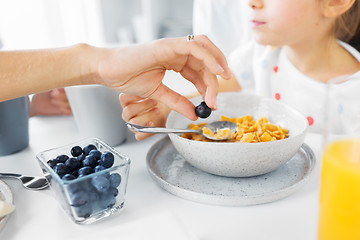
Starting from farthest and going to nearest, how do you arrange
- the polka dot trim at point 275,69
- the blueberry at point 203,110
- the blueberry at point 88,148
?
the polka dot trim at point 275,69 → the blueberry at point 203,110 → the blueberry at point 88,148

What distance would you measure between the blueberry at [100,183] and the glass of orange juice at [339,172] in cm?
34

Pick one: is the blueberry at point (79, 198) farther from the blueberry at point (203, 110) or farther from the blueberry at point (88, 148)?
the blueberry at point (203, 110)

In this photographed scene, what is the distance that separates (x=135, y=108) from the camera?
92 cm

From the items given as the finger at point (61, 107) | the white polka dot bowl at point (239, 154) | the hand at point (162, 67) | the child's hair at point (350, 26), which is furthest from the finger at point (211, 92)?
the child's hair at point (350, 26)

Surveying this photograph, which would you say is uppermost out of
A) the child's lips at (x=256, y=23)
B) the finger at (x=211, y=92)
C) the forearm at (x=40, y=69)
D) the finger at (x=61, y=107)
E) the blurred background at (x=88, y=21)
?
the forearm at (x=40, y=69)

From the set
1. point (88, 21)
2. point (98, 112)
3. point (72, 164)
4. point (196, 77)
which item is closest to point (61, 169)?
point (72, 164)

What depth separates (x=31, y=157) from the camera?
89 cm

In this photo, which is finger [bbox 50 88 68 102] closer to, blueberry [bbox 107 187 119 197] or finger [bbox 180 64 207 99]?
finger [bbox 180 64 207 99]

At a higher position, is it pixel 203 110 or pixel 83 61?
pixel 83 61

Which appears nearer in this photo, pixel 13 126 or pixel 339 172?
pixel 339 172

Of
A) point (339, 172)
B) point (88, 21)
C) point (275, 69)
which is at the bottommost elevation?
point (88, 21)

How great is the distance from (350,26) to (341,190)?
1.02 meters

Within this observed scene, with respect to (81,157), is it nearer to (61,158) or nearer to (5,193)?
(61,158)

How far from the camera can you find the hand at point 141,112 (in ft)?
2.98
